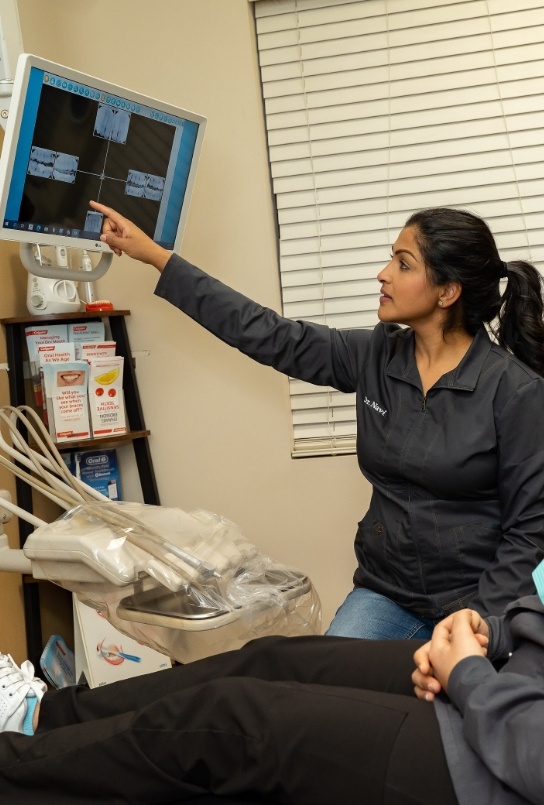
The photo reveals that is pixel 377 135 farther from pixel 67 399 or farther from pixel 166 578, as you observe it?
pixel 166 578

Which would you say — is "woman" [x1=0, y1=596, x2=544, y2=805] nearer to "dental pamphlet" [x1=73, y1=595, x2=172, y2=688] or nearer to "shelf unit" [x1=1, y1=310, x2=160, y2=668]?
"dental pamphlet" [x1=73, y1=595, x2=172, y2=688]

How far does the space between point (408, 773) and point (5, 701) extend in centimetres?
67

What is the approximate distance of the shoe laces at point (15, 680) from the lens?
1370mm

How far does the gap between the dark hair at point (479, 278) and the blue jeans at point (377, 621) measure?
58 cm

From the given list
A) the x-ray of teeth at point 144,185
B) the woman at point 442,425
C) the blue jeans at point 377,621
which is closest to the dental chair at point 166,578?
the blue jeans at point 377,621

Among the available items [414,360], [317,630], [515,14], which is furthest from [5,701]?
[515,14]

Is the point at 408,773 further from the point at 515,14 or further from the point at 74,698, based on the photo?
the point at 515,14

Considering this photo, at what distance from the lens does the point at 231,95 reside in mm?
2625

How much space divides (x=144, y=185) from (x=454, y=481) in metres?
0.95

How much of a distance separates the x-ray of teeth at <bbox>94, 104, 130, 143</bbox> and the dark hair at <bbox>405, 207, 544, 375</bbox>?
0.65m

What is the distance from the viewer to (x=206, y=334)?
269 cm

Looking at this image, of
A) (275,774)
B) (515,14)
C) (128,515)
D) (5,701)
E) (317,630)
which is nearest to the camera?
(275,774)

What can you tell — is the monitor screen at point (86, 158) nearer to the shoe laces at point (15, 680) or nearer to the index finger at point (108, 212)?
the index finger at point (108, 212)

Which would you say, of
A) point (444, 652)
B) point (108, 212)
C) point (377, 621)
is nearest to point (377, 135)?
point (108, 212)
